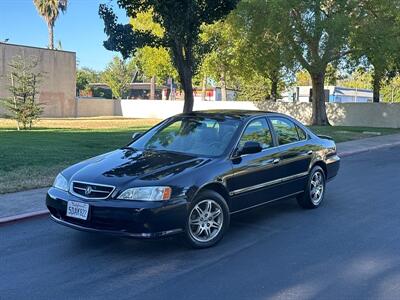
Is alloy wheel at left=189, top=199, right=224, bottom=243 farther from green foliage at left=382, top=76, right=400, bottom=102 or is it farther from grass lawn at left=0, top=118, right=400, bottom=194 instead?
green foliage at left=382, top=76, right=400, bottom=102

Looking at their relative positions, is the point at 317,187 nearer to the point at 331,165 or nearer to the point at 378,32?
the point at 331,165

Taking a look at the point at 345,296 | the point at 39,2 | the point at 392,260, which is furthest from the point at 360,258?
the point at 39,2

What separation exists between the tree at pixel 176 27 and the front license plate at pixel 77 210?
8.69m

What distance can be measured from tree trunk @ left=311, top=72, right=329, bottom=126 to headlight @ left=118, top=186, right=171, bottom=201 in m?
25.1

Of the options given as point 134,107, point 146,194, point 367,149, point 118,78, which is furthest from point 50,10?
point 146,194

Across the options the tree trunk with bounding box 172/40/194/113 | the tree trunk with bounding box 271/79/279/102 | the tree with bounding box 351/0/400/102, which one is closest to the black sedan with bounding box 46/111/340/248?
the tree trunk with bounding box 172/40/194/113

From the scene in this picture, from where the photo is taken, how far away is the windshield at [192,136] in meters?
6.20

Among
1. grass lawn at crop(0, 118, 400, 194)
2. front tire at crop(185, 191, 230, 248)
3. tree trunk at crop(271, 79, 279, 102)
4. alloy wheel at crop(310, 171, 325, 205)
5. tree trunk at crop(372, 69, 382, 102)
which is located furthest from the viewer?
tree trunk at crop(271, 79, 279, 102)

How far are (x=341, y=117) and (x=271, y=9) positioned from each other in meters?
12.9

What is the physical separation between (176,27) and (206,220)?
8.79 m

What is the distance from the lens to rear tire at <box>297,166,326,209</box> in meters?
7.51

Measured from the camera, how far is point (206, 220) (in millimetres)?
5633

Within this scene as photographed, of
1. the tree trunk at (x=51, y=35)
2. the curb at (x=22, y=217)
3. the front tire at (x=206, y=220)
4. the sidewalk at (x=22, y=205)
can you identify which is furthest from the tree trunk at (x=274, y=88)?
the front tire at (x=206, y=220)

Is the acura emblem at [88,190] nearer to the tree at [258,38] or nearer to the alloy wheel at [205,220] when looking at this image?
the alloy wheel at [205,220]
